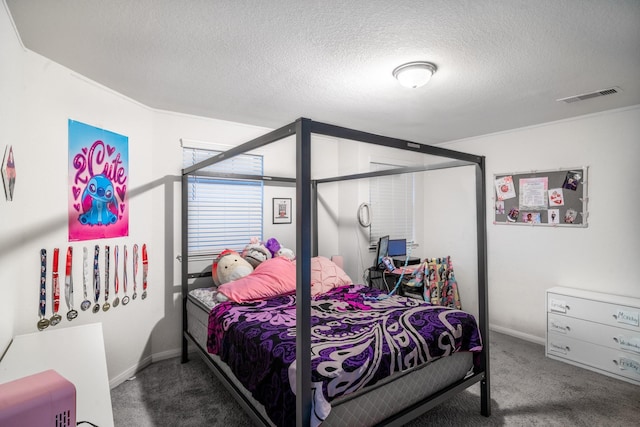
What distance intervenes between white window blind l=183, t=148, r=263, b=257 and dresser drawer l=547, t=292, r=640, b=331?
3114 mm

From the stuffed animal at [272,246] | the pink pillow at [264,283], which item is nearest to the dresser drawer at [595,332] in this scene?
the pink pillow at [264,283]

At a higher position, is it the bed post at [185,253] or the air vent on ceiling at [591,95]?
the air vent on ceiling at [591,95]

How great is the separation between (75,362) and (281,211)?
2538 mm

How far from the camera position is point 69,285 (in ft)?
7.42

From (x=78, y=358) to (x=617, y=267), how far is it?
425 cm

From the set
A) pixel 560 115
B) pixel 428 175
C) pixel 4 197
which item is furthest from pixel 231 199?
pixel 560 115

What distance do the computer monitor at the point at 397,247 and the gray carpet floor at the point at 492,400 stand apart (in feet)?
5.21

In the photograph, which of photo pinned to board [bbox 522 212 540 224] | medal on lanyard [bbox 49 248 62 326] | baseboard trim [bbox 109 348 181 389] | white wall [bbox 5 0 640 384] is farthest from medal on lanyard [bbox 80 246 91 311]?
photo pinned to board [bbox 522 212 540 224]

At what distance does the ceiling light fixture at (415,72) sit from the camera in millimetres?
2094

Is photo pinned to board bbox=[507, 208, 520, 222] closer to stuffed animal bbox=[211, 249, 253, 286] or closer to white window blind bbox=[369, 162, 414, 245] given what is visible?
white window blind bbox=[369, 162, 414, 245]

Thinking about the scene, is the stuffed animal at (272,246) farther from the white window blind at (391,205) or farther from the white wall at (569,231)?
the white wall at (569,231)

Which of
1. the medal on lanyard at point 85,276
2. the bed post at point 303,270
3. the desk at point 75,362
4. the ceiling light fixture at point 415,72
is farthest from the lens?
the medal on lanyard at point 85,276

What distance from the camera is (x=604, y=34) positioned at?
1756 mm

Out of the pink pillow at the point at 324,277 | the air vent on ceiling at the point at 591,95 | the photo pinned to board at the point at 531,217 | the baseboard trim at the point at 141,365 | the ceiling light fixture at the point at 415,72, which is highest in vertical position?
the air vent on ceiling at the point at 591,95
